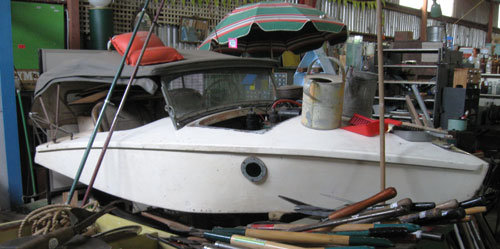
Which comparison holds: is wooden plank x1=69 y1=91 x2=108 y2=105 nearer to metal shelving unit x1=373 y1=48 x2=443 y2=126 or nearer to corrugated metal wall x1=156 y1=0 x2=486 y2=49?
corrugated metal wall x1=156 y1=0 x2=486 y2=49

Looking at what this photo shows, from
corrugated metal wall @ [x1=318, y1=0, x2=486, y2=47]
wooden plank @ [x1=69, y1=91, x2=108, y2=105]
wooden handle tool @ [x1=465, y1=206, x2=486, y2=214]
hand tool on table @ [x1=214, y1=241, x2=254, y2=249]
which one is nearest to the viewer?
hand tool on table @ [x1=214, y1=241, x2=254, y2=249]

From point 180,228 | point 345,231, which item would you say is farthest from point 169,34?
point 345,231

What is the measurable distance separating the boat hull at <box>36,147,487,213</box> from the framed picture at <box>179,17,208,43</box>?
4.25m

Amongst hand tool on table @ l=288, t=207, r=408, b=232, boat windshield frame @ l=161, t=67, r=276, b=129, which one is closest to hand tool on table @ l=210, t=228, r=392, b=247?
hand tool on table @ l=288, t=207, r=408, b=232

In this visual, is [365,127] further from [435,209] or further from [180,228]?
[180,228]

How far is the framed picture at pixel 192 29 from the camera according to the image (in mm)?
6391

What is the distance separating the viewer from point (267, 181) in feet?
7.32

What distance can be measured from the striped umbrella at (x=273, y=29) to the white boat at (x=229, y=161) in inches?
69.9

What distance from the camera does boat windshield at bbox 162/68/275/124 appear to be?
2717 mm

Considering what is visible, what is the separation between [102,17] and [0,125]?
2263mm

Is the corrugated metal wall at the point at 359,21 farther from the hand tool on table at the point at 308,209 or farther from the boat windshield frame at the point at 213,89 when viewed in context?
the hand tool on table at the point at 308,209

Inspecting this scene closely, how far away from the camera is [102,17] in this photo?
5160 millimetres

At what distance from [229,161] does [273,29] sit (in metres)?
3.08

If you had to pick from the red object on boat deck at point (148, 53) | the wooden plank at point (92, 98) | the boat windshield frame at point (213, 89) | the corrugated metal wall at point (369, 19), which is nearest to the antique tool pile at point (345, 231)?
the boat windshield frame at point (213, 89)
